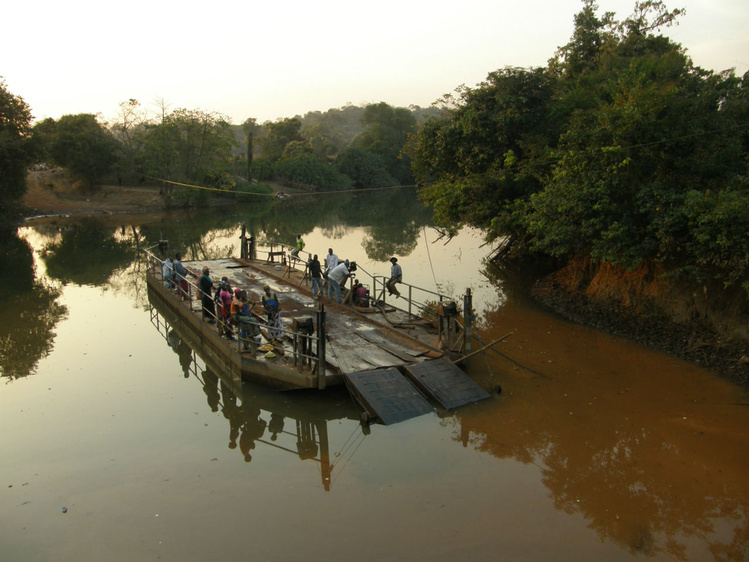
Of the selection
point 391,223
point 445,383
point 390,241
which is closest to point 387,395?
point 445,383

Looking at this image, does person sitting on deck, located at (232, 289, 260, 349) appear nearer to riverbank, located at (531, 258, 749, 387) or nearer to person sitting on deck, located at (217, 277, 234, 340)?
person sitting on deck, located at (217, 277, 234, 340)

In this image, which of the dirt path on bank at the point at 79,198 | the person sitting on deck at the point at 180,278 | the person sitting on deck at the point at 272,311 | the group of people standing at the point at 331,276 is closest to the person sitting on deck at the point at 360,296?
the group of people standing at the point at 331,276

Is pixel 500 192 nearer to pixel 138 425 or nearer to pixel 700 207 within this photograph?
pixel 700 207

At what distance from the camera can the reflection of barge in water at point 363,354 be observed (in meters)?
11.0

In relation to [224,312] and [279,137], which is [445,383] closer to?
[224,312]

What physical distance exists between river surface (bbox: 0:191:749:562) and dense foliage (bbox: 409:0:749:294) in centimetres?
292

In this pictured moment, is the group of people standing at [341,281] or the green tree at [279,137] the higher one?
the green tree at [279,137]

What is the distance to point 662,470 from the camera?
350 inches

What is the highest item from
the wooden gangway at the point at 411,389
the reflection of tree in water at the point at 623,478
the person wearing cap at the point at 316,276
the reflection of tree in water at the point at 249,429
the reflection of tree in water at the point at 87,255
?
the person wearing cap at the point at 316,276

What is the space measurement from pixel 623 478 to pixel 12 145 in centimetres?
4095

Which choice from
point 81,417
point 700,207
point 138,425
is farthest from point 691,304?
point 81,417

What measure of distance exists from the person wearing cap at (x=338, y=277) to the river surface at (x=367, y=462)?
4363 mm

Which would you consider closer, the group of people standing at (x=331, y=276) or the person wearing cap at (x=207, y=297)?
the person wearing cap at (x=207, y=297)

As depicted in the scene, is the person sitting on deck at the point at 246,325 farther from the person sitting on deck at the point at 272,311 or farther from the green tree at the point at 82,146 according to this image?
the green tree at the point at 82,146
